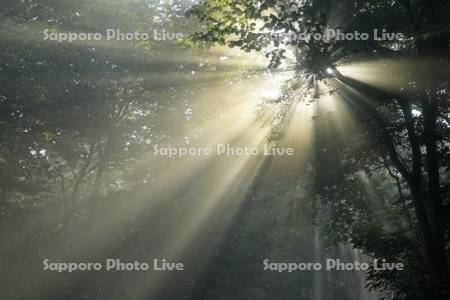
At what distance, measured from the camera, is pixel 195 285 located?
29125 mm

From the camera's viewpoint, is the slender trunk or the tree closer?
the tree

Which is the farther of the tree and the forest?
the forest

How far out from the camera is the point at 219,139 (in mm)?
28891

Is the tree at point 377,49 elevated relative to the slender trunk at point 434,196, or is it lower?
elevated

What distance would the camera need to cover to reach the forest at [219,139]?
936cm

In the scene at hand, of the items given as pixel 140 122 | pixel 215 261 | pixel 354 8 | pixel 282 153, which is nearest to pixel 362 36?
pixel 354 8

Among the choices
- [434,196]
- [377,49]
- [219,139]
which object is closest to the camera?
[434,196]

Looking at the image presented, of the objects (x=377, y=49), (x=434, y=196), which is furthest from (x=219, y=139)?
(x=434, y=196)

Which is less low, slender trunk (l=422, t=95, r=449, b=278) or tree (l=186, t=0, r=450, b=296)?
tree (l=186, t=0, r=450, b=296)

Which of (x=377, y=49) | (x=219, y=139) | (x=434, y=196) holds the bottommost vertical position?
(x=434, y=196)

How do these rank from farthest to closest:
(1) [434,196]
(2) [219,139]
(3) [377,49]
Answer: (2) [219,139], (3) [377,49], (1) [434,196]

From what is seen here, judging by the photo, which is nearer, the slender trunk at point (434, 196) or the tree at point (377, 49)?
the tree at point (377, 49)

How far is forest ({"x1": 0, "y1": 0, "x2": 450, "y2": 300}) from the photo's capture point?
9.36 meters

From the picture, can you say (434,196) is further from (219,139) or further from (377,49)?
(219,139)
